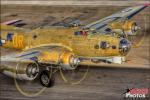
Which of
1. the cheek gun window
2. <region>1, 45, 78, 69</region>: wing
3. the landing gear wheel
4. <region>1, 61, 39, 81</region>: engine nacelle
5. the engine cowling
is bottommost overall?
the landing gear wheel

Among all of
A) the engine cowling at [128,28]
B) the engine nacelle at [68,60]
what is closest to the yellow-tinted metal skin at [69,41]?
the engine nacelle at [68,60]

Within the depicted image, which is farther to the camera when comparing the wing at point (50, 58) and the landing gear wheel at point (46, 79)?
the landing gear wheel at point (46, 79)

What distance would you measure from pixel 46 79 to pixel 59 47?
278cm

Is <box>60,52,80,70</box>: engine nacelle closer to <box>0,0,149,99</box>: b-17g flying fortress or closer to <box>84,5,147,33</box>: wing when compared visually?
<box>0,0,149,99</box>: b-17g flying fortress

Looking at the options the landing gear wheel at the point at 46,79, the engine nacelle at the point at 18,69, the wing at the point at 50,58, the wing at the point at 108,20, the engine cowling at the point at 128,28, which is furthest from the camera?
the engine cowling at the point at 128,28

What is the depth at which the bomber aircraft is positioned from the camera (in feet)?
73.5

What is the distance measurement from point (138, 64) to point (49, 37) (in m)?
7.56

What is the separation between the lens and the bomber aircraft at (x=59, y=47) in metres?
22.4

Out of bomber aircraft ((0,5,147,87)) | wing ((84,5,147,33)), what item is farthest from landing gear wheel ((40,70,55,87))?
wing ((84,5,147,33))

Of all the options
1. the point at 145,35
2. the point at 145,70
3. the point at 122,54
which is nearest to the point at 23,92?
the point at 122,54

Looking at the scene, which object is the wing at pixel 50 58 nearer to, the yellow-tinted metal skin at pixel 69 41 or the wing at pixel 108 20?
the yellow-tinted metal skin at pixel 69 41

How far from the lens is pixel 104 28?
2905cm

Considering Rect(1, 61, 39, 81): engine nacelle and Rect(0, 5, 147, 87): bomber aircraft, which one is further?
Rect(0, 5, 147, 87): bomber aircraft

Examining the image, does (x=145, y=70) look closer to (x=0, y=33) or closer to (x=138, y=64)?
(x=138, y=64)
